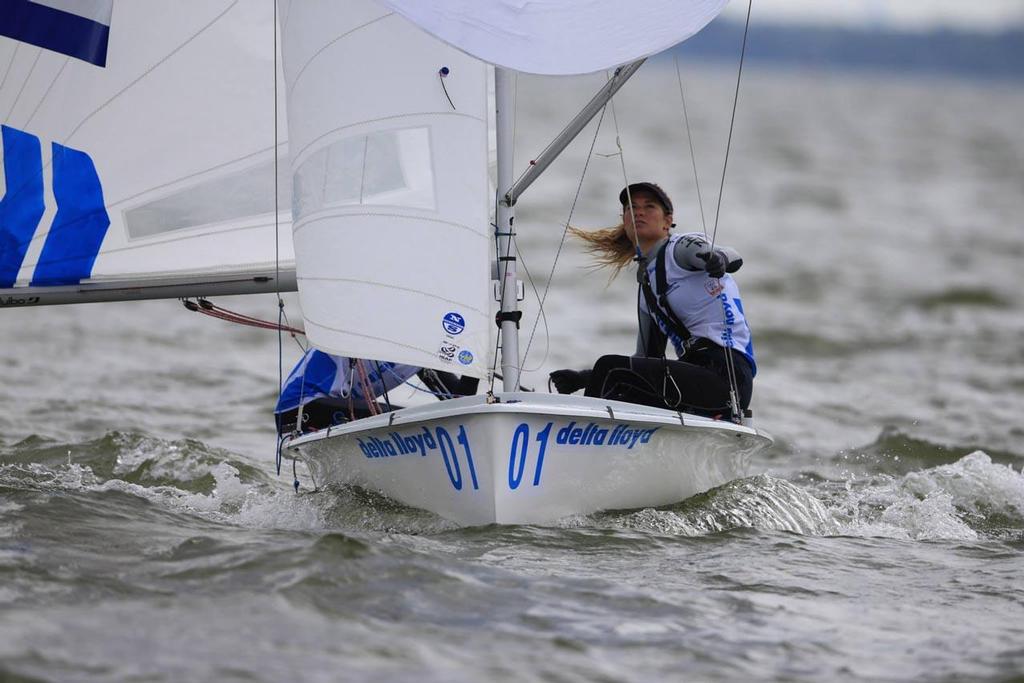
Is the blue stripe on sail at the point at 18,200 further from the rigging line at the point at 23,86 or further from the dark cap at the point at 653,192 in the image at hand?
the dark cap at the point at 653,192

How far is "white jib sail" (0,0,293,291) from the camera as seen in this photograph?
5766 millimetres

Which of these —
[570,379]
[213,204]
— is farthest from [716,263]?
[213,204]

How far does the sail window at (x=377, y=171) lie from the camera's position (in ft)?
15.7

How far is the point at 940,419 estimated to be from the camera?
9.20 meters

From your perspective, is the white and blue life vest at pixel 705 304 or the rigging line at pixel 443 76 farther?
the white and blue life vest at pixel 705 304

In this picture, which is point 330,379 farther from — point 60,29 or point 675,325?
point 60,29

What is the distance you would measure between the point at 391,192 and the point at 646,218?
1128 millimetres

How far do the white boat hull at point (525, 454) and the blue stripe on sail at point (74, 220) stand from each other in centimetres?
133

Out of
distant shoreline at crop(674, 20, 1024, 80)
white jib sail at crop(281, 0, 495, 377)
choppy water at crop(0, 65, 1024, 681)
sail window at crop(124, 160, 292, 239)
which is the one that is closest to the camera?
choppy water at crop(0, 65, 1024, 681)

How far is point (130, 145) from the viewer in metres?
5.84

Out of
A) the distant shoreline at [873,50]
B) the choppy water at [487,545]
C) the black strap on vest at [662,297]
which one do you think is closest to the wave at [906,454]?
the choppy water at [487,545]

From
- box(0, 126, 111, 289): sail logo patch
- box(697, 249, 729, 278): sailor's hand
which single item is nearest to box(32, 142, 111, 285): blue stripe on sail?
box(0, 126, 111, 289): sail logo patch

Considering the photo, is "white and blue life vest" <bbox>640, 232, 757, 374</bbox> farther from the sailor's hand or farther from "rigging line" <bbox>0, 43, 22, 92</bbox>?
"rigging line" <bbox>0, 43, 22, 92</bbox>

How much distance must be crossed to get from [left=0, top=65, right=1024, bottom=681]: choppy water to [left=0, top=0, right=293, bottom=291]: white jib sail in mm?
923
